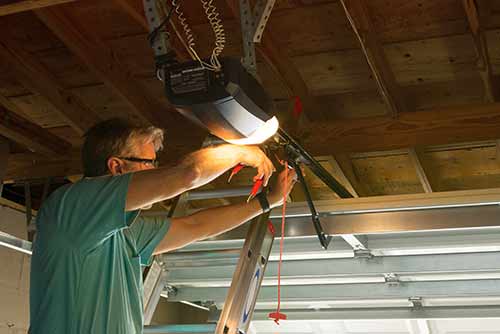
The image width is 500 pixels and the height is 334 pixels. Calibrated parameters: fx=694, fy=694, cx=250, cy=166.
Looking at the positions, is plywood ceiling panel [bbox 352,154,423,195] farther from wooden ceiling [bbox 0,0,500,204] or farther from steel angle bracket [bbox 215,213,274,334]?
steel angle bracket [bbox 215,213,274,334]

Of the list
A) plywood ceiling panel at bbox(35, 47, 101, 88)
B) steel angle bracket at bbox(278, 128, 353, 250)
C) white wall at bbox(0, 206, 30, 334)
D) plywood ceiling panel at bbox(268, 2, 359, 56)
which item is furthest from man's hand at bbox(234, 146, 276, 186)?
white wall at bbox(0, 206, 30, 334)

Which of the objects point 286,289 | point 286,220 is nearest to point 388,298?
point 286,289

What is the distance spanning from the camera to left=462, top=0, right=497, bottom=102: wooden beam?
256cm

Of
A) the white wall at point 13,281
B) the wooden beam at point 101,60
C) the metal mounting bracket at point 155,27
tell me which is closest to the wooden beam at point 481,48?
the metal mounting bracket at point 155,27

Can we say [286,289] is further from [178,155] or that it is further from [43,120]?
[43,120]

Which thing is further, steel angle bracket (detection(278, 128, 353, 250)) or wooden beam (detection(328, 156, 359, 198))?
wooden beam (detection(328, 156, 359, 198))

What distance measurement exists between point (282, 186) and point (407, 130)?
802 mm

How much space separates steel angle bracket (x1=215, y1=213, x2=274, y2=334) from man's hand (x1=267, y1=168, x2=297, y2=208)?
16 cm

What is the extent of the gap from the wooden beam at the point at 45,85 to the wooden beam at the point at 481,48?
1.93 metres

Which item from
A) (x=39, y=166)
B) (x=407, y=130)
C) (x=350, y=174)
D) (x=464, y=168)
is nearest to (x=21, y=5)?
(x=39, y=166)

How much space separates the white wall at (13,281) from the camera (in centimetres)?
398

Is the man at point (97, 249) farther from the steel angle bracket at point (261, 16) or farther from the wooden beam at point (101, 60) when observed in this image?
the wooden beam at point (101, 60)

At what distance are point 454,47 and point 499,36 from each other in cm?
18

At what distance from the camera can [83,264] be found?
191 centimetres
